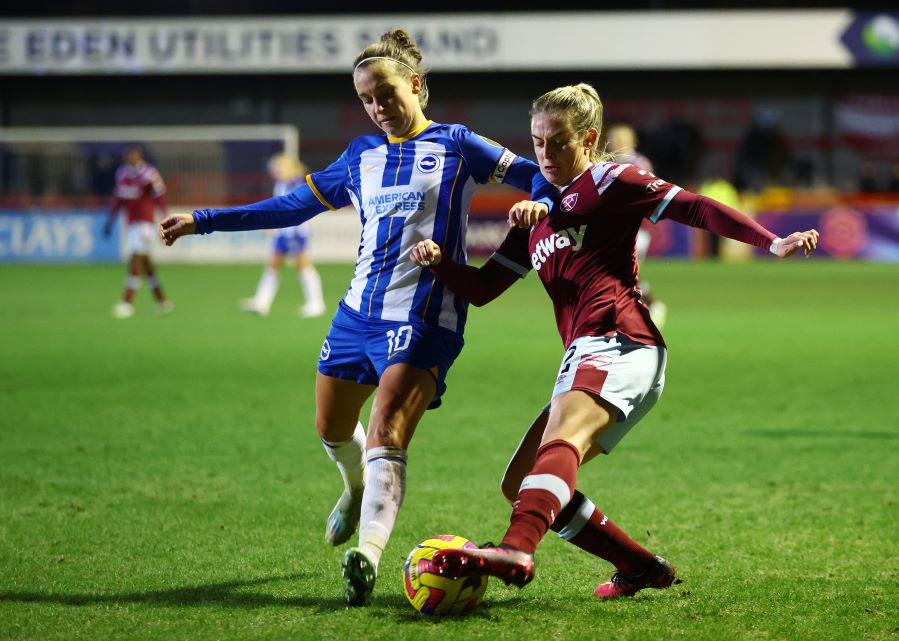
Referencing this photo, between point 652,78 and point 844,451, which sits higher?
point 652,78

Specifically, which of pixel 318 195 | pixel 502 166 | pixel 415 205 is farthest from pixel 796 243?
pixel 318 195

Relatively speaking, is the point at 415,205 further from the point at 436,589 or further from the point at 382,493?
the point at 436,589

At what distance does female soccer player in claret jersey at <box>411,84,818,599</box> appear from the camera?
157 inches

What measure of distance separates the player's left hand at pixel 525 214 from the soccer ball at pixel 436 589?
1.13 meters

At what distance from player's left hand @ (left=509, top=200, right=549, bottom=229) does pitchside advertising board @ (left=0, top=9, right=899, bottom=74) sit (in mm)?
29208

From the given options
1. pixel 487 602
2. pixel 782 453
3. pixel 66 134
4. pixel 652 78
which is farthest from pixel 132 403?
pixel 652 78

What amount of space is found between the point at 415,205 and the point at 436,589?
1.46 m

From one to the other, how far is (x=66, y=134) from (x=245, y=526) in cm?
2541

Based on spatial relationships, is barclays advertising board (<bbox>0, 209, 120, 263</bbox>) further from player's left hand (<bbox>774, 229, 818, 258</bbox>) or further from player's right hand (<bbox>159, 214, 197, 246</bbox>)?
player's left hand (<bbox>774, 229, 818, 258</bbox>)

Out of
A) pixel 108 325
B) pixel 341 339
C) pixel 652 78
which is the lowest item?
pixel 108 325

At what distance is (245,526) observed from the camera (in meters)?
5.53

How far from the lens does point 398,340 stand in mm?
4500

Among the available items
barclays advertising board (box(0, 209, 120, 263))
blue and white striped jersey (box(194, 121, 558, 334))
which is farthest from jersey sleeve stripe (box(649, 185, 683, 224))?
barclays advertising board (box(0, 209, 120, 263))

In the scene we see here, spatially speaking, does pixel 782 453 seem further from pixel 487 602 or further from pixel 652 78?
pixel 652 78
